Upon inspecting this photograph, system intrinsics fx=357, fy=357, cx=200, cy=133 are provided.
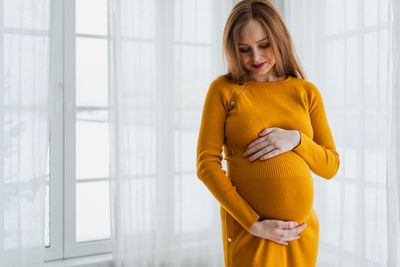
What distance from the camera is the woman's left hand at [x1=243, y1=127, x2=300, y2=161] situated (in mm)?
1078

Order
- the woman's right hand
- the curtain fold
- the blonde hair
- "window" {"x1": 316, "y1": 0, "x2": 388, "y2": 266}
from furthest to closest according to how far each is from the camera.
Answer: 1. "window" {"x1": 316, "y1": 0, "x2": 388, "y2": 266}
2. the curtain fold
3. the blonde hair
4. the woman's right hand

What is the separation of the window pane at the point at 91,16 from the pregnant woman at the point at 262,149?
1029 millimetres

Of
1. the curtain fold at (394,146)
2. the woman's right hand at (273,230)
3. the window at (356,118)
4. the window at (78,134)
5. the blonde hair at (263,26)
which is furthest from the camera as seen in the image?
the window at (78,134)

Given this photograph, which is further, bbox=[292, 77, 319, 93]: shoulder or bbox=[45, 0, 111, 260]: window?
bbox=[45, 0, 111, 260]: window

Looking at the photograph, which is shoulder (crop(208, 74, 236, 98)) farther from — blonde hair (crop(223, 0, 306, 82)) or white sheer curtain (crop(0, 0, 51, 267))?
white sheer curtain (crop(0, 0, 51, 267))

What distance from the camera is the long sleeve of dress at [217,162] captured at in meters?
1.05

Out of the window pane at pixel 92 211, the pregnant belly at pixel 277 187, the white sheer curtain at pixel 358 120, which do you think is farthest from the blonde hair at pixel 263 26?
the window pane at pixel 92 211

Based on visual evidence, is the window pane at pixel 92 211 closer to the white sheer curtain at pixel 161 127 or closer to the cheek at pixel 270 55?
the white sheer curtain at pixel 161 127

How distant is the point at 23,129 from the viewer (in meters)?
1.64

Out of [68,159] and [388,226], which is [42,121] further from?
[388,226]

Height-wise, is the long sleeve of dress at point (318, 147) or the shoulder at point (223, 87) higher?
the shoulder at point (223, 87)

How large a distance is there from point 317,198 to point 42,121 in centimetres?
144

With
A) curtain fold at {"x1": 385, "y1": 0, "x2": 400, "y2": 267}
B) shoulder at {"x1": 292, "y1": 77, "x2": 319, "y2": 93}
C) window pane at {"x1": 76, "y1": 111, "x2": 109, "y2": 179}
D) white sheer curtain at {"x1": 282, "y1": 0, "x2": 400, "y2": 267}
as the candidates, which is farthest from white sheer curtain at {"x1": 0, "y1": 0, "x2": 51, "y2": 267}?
curtain fold at {"x1": 385, "y1": 0, "x2": 400, "y2": 267}

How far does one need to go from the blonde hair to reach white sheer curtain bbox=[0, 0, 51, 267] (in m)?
0.96
